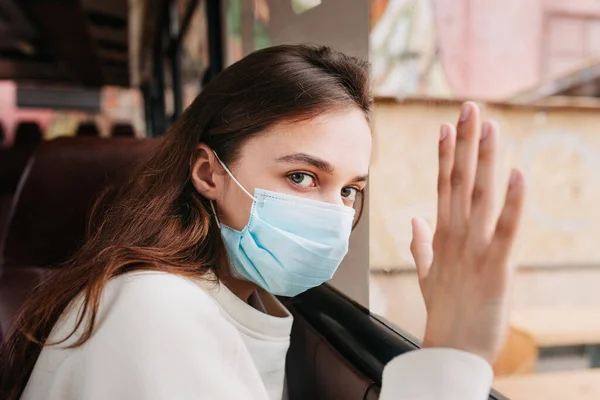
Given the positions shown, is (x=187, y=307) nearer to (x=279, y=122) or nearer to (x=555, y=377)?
(x=279, y=122)

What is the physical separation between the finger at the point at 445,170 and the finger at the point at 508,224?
0.06 meters

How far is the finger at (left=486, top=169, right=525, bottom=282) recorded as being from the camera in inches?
18.2

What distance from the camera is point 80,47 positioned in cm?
644

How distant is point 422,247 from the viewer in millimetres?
594

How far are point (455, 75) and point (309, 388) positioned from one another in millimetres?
851

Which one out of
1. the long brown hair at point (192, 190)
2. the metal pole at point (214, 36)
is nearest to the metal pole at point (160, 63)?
the metal pole at point (214, 36)

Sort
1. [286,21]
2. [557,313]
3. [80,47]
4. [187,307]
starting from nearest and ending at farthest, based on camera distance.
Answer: [187,307]
[557,313]
[286,21]
[80,47]

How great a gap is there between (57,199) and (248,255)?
0.68 meters

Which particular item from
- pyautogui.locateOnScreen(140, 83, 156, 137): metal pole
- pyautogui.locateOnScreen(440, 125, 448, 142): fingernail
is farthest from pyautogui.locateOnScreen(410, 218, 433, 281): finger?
pyautogui.locateOnScreen(140, 83, 156, 137): metal pole

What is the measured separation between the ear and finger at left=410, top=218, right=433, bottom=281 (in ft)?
1.19

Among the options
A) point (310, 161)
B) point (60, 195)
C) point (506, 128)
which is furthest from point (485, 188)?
point (60, 195)

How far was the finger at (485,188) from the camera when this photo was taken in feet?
1.59

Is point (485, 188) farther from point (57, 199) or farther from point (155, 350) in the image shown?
point (57, 199)

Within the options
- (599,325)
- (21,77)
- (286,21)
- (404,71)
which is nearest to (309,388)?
(599,325)
